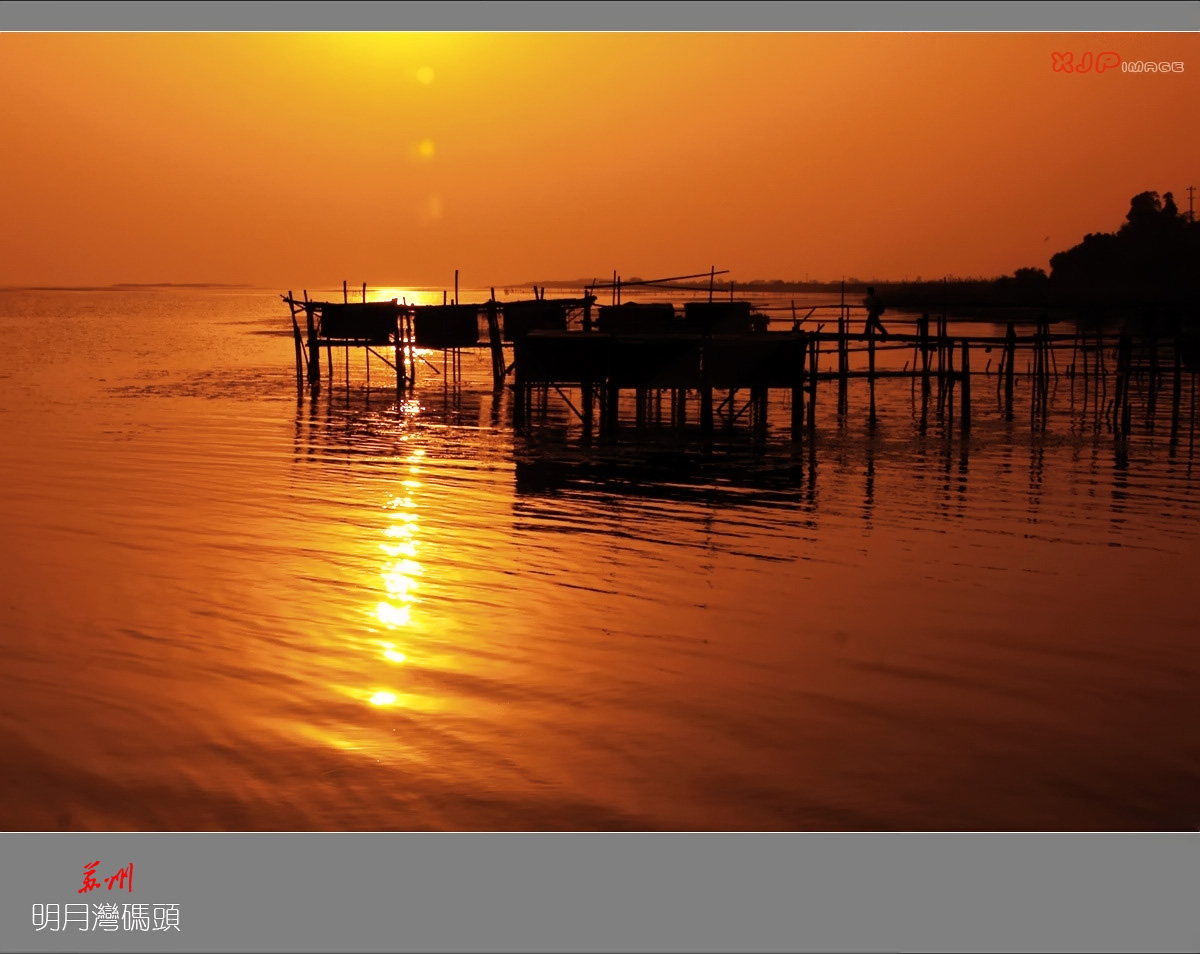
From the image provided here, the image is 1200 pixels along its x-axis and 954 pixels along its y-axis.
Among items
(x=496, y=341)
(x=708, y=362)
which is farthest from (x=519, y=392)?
(x=496, y=341)

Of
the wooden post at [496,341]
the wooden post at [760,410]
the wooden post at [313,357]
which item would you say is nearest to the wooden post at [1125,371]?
the wooden post at [760,410]

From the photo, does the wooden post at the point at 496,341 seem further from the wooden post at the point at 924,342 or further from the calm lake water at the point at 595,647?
the calm lake water at the point at 595,647

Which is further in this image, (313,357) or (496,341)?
(313,357)

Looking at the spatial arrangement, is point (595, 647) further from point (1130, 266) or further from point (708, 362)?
point (1130, 266)

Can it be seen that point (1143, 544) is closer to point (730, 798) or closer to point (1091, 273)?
point (730, 798)

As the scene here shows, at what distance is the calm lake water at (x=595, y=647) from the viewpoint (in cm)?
761

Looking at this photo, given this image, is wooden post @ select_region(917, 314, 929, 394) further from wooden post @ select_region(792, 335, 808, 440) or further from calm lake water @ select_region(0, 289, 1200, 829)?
calm lake water @ select_region(0, 289, 1200, 829)

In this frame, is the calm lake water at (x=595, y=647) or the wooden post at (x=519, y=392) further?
the wooden post at (x=519, y=392)

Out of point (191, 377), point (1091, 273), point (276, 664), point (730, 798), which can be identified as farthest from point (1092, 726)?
point (1091, 273)

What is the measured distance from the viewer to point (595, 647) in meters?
10.4

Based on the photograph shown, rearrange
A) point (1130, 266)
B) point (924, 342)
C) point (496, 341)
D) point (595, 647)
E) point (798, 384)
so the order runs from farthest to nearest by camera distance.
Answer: point (1130, 266), point (496, 341), point (924, 342), point (798, 384), point (595, 647)

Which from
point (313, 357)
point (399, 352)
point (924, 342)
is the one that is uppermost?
point (924, 342)

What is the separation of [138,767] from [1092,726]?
6.39 m

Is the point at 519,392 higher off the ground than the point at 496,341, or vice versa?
the point at 496,341
